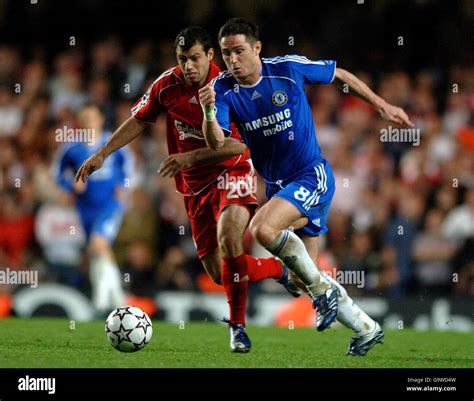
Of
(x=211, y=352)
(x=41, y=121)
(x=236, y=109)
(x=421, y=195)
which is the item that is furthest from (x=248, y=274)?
(x=41, y=121)

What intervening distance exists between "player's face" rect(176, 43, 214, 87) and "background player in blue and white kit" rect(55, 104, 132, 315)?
430 cm

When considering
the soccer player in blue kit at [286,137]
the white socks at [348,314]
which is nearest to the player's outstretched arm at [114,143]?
the soccer player in blue kit at [286,137]

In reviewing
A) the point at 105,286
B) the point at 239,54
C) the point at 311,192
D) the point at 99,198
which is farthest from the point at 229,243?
the point at 99,198

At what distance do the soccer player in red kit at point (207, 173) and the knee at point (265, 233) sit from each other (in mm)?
819

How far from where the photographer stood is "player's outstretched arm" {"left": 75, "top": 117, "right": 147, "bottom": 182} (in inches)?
312

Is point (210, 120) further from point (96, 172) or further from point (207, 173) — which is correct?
point (96, 172)

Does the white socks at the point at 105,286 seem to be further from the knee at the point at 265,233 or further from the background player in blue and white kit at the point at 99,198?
the knee at the point at 265,233

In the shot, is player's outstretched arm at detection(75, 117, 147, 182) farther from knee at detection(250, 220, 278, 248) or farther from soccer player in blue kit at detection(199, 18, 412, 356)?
knee at detection(250, 220, 278, 248)

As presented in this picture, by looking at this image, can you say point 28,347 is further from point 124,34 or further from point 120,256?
point 124,34

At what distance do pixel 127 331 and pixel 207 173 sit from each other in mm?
1549

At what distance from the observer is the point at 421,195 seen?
12.9 metres

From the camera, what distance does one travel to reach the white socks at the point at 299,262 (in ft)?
23.3

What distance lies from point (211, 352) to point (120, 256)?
216 inches

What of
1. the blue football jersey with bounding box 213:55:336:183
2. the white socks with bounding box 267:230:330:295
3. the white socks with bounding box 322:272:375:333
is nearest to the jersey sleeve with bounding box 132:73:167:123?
the blue football jersey with bounding box 213:55:336:183
